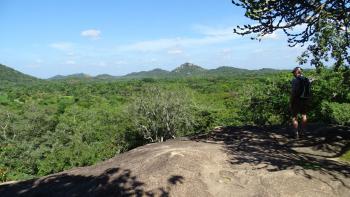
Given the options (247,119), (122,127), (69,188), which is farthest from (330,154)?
(122,127)

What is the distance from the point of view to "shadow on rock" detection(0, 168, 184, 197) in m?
8.65

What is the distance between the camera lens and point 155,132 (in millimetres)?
38812

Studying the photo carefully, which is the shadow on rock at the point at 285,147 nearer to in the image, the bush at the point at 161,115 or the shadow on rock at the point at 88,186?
the shadow on rock at the point at 88,186

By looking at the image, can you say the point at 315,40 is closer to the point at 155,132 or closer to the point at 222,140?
the point at 222,140

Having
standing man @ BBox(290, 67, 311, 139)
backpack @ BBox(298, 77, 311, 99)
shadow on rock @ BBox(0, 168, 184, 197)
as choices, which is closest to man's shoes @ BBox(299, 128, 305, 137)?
standing man @ BBox(290, 67, 311, 139)

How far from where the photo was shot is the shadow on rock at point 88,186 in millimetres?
8655


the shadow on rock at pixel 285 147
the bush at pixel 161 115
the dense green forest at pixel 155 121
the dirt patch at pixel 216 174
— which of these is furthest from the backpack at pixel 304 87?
the bush at pixel 161 115

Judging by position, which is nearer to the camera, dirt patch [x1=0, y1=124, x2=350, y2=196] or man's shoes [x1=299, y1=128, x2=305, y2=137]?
dirt patch [x1=0, y1=124, x2=350, y2=196]

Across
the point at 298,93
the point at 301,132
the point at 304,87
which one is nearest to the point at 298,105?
the point at 298,93

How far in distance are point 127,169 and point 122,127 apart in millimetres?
32646

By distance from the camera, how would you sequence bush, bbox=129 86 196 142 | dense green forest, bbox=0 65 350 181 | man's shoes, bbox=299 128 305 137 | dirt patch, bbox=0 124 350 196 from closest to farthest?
1. dirt patch, bbox=0 124 350 196
2. man's shoes, bbox=299 128 305 137
3. dense green forest, bbox=0 65 350 181
4. bush, bbox=129 86 196 142

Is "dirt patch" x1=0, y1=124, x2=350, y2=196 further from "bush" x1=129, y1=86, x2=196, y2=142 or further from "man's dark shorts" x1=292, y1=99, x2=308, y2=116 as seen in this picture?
"bush" x1=129, y1=86, x2=196, y2=142

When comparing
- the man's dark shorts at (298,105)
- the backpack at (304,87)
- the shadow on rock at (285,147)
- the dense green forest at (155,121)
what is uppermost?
the backpack at (304,87)

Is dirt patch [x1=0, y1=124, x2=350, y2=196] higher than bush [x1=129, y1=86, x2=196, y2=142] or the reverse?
higher
